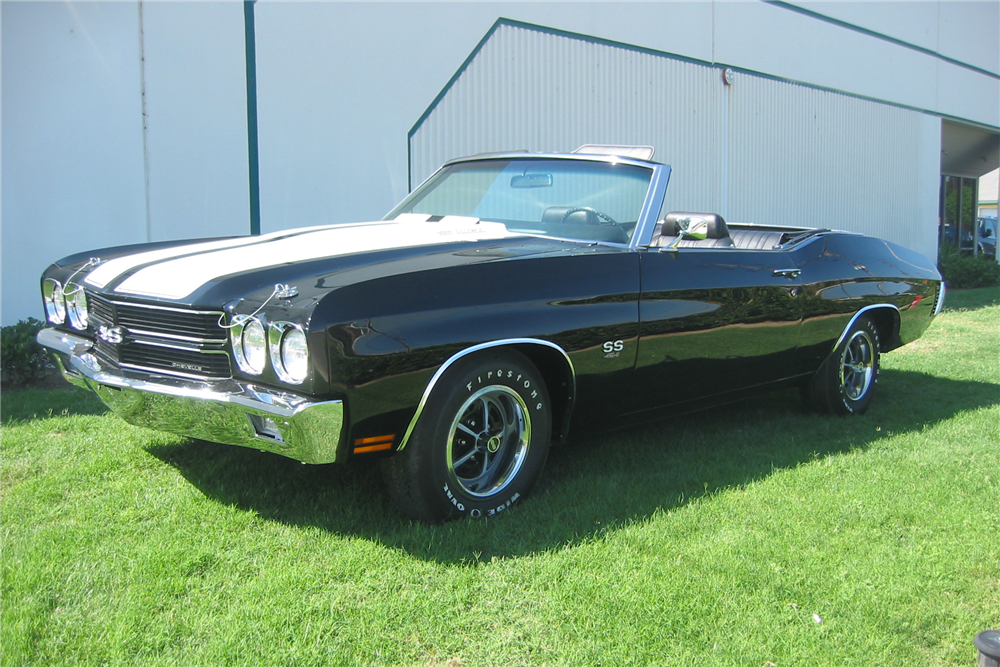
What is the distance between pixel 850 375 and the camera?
5340 mm

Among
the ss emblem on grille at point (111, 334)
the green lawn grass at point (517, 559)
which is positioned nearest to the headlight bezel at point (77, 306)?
the ss emblem on grille at point (111, 334)

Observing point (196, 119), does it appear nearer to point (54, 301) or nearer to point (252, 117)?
point (252, 117)

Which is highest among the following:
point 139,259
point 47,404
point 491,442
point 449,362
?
point 139,259

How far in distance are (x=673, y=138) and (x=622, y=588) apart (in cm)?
924

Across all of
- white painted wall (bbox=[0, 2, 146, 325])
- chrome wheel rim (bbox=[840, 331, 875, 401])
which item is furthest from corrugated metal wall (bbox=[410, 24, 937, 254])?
chrome wheel rim (bbox=[840, 331, 875, 401])

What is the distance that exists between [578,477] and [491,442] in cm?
67

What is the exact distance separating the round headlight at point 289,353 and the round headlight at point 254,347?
0.07 meters

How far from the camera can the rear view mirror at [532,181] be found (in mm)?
4328

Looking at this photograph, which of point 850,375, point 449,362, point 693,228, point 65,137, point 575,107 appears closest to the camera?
point 449,362

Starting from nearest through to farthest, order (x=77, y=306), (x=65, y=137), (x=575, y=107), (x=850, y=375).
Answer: (x=77, y=306)
(x=850, y=375)
(x=65, y=137)
(x=575, y=107)

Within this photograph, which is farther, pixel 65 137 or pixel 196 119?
pixel 196 119

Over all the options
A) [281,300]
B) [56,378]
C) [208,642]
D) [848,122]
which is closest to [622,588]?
[208,642]

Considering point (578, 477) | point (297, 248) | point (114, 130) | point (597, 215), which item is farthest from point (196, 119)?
point (578, 477)

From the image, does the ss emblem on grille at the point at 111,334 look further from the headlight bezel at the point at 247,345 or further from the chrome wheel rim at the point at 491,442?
the chrome wheel rim at the point at 491,442
